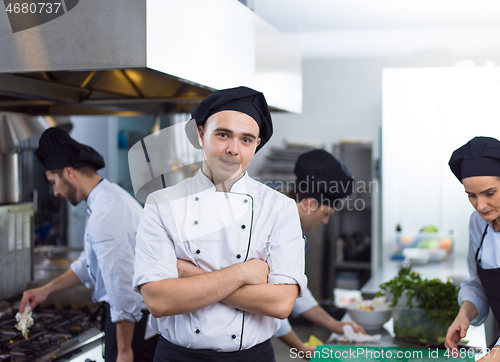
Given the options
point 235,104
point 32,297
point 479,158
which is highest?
point 235,104

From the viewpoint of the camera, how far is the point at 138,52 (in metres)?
1.16

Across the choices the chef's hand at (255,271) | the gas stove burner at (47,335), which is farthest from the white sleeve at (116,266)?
the chef's hand at (255,271)

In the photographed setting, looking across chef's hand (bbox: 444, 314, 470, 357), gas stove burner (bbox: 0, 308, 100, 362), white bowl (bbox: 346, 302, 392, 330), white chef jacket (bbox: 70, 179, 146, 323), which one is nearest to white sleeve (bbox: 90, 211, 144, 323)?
white chef jacket (bbox: 70, 179, 146, 323)

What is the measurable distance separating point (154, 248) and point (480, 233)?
1.02 m

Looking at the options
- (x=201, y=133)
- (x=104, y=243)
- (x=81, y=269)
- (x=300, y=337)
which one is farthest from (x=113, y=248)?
(x=300, y=337)

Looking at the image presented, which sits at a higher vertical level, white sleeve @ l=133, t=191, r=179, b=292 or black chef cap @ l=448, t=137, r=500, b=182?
black chef cap @ l=448, t=137, r=500, b=182

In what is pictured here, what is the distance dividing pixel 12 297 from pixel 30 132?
72cm

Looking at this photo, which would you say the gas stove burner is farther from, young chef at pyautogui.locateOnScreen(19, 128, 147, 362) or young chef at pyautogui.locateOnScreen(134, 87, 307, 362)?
young chef at pyautogui.locateOnScreen(134, 87, 307, 362)

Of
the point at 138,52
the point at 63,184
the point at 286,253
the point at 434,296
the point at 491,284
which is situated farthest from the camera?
the point at 63,184

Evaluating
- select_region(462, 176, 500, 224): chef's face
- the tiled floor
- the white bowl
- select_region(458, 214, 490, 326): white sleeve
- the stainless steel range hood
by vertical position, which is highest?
the stainless steel range hood

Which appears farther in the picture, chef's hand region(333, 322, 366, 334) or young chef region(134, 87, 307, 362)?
chef's hand region(333, 322, 366, 334)

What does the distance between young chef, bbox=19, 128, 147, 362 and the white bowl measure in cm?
84

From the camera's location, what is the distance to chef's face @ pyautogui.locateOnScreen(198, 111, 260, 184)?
4.00ft

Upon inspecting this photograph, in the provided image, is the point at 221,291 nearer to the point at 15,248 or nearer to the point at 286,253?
the point at 286,253
